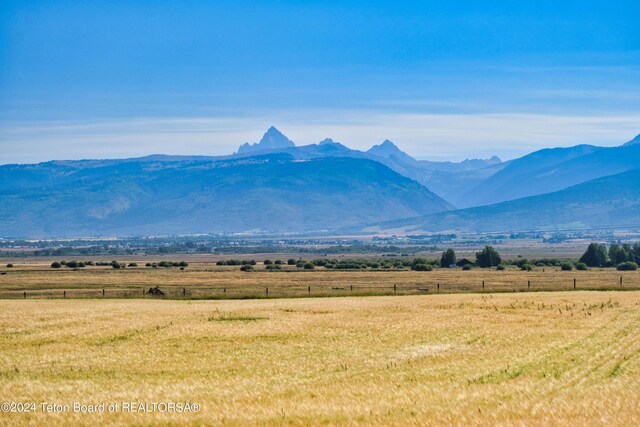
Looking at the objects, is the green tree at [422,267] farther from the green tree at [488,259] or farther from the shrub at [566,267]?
the shrub at [566,267]

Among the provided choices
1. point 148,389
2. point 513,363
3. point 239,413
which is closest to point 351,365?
point 513,363

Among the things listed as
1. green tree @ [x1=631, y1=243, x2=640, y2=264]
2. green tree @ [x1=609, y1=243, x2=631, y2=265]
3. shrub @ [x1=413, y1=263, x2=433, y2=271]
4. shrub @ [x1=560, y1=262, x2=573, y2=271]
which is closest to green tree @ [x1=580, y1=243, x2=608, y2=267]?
green tree @ [x1=609, y1=243, x2=631, y2=265]

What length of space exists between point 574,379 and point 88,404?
12608 mm

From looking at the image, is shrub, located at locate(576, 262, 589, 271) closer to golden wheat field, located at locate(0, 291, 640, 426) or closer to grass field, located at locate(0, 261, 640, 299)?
grass field, located at locate(0, 261, 640, 299)

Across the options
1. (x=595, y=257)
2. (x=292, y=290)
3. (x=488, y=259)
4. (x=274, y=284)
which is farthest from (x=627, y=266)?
(x=292, y=290)

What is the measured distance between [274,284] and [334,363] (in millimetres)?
55227

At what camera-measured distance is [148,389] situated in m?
26.4

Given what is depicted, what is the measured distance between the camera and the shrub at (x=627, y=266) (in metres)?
112

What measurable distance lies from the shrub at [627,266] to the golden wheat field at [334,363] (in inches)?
2450

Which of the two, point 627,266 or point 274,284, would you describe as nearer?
point 274,284

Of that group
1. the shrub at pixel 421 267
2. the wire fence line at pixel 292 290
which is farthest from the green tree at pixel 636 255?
the wire fence line at pixel 292 290

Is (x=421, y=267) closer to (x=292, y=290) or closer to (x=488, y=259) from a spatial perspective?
(x=488, y=259)

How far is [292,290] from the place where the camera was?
76.6 metres

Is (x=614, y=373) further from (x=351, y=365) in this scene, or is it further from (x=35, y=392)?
(x=35, y=392)
